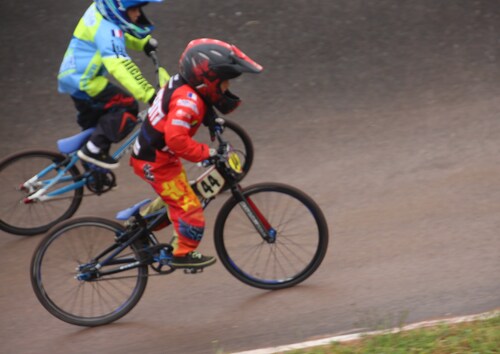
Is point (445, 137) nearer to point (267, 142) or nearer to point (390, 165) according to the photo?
point (390, 165)

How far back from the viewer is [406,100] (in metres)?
9.30

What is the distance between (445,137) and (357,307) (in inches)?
119

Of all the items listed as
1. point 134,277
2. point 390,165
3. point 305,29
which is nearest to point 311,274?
point 134,277

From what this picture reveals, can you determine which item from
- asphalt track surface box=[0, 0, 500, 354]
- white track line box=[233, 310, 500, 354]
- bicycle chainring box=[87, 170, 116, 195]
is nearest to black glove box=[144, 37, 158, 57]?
bicycle chainring box=[87, 170, 116, 195]

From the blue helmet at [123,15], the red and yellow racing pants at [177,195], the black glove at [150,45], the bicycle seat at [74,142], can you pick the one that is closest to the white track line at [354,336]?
the red and yellow racing pants at [177,195]

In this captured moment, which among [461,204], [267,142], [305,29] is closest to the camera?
[461,204]

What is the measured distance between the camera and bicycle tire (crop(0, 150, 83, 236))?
24.0 ft

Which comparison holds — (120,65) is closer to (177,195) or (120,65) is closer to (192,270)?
(177,195)

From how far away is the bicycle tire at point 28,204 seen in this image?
7324 millimetres

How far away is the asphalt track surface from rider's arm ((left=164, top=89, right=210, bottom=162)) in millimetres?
1246

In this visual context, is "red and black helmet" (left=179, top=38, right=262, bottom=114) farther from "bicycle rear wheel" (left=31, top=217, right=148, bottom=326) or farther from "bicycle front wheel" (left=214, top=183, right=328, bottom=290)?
"bicycle rear wheel" (left=31, top=217, right=148, bottom=326)

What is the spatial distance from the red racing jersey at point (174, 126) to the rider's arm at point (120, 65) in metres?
1.04

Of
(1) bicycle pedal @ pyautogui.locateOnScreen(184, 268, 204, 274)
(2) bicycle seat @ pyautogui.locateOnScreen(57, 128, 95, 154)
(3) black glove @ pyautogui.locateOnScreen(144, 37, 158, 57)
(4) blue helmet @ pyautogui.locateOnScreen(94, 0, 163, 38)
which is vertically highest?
(4) blue helmet @ pyautogui.locateOnScreen(94, 0, 163, 38)

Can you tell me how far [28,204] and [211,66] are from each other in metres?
2.70
